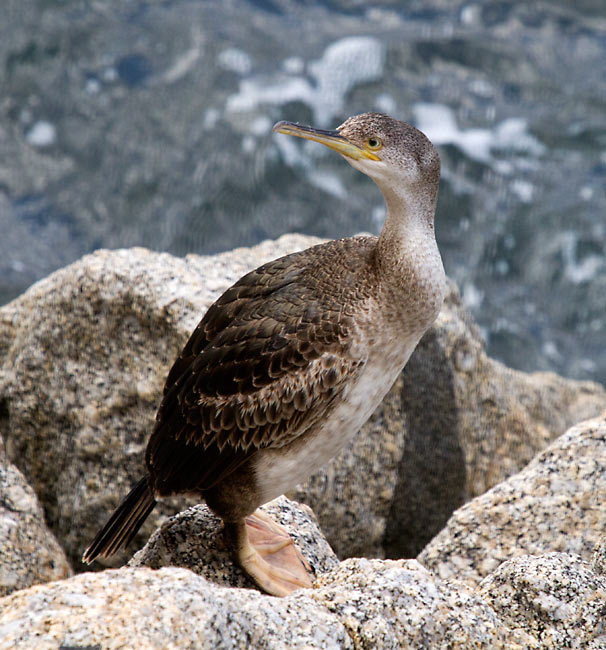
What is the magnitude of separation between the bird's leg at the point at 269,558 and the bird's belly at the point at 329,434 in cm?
26

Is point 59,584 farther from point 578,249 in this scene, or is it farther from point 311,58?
point 311,58

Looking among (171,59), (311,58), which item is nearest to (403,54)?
(311,58)

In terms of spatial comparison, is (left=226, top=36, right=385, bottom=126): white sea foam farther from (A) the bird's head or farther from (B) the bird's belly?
(B) the bird's belly

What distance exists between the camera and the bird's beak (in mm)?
3939

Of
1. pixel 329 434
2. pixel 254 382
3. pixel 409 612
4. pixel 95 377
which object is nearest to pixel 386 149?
pixel 254 382

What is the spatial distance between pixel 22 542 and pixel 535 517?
8.88ft

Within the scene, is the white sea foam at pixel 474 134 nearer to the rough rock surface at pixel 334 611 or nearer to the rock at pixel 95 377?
the rock at pixel 95 377

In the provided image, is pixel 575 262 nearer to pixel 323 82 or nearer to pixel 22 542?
pixel 323 82

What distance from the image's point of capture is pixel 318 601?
3236 mm

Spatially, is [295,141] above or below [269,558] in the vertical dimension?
below

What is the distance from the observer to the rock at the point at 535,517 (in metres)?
4.46

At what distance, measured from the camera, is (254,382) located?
3990mm

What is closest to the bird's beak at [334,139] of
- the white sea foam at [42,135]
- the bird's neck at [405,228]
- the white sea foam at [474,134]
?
the bird's neck at [405,228]

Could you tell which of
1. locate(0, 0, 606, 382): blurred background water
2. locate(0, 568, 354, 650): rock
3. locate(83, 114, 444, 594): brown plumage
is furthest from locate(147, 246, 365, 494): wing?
locate(0, 0, 606, 382): blurred background water
